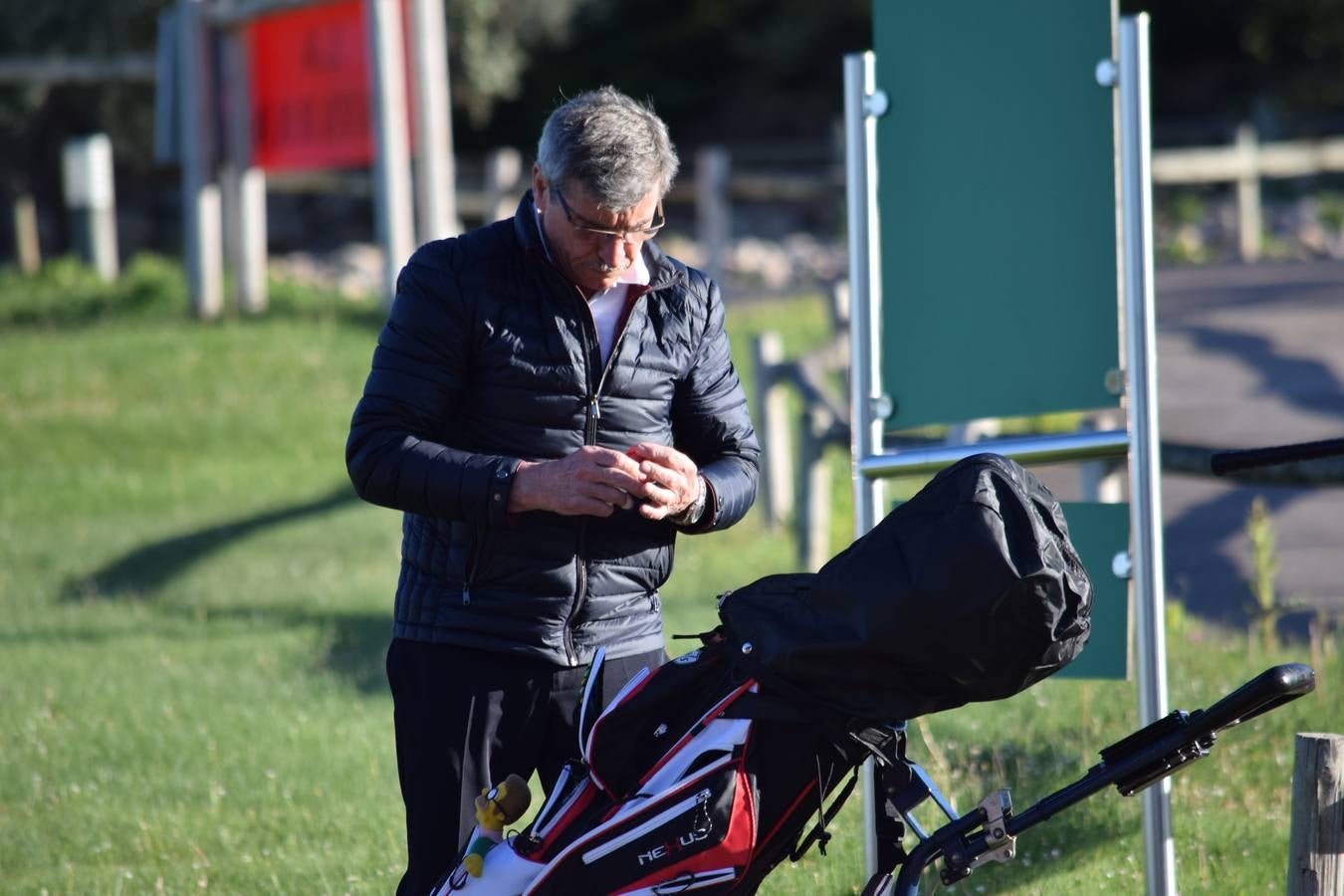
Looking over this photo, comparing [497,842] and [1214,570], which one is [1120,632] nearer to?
[497,842]

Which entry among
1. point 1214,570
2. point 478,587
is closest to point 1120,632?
point 478,587

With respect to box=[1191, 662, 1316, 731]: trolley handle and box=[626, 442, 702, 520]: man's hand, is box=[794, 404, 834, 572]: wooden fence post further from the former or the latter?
box=[1191, 662, 1316, 731]: trolley handle

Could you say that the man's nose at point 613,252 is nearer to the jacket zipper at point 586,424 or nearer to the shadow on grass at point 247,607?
the jacket zipper at point 586,424

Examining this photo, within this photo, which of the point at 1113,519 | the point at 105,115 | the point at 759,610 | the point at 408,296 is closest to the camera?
the point at 759,610

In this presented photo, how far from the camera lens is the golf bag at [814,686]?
274 cm

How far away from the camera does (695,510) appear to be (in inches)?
128

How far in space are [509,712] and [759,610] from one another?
67 cm

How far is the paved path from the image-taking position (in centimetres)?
834

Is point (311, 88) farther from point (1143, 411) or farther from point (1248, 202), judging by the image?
point (1248, 202)

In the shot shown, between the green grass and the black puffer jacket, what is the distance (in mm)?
1442

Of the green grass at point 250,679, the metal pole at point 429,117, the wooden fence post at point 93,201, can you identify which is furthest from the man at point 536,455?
the wooden fence post at point 93,201

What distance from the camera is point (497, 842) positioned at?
10.1 feet

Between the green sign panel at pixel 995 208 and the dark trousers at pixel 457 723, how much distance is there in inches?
43.1

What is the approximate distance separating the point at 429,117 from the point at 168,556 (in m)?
4.30
